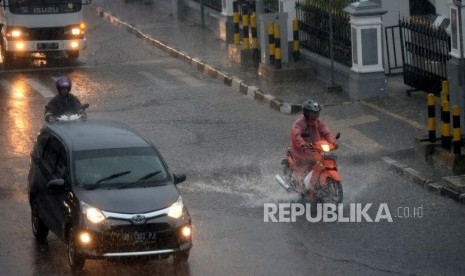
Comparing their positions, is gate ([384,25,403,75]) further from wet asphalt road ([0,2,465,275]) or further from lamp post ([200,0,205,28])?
lamp post ([200,0,205,28])

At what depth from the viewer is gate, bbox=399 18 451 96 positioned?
21969mm

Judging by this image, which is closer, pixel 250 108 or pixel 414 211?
pixel 414 211

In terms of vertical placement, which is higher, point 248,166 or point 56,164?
point 56,164

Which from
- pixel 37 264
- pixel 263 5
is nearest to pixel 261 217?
pixel 37 264

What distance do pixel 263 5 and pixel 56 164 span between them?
52.6 ft

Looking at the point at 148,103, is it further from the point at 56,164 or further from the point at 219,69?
the point at 56,164

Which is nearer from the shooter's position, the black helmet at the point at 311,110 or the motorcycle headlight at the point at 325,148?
the motorcycle headlight at the point at 325,148

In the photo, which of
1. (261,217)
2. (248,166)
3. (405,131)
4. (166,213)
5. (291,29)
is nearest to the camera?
(166,213)

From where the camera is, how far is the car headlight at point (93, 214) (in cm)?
1292

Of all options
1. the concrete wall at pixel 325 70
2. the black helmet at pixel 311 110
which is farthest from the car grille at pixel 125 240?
the concrete wall at pixel 325 70

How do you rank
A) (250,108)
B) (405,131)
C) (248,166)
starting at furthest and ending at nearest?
(250,108)
(405,131)
(248,166)

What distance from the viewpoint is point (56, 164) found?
46.7 feet

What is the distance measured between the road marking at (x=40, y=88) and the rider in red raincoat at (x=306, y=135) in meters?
10.1

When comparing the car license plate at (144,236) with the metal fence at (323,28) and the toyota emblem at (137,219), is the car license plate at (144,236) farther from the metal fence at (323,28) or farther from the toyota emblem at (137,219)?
the metal fence at (323,28)
